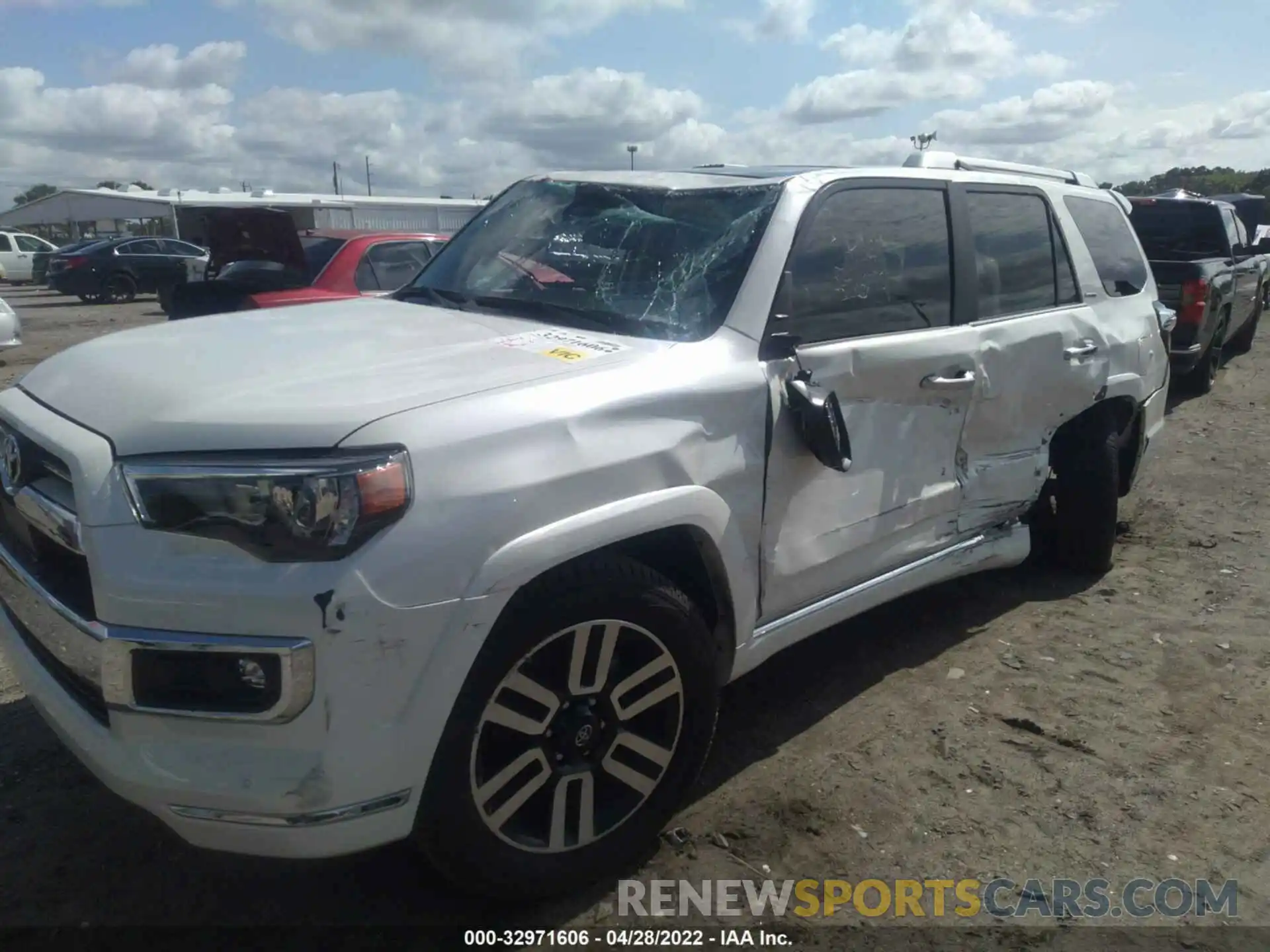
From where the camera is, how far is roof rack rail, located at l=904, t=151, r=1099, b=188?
3.94 metres

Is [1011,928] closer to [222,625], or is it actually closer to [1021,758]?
[1021,758]

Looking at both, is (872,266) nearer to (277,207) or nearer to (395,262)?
(395,262)

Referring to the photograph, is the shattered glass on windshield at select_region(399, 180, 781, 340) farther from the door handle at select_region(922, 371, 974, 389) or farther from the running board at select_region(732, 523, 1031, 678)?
the running board at select_region(732, 523, 1031, 678)

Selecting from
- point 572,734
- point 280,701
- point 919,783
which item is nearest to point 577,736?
point 572,734

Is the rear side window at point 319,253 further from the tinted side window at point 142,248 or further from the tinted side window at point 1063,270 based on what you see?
the tinted side window at point 142,248

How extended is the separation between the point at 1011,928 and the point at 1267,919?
67cm

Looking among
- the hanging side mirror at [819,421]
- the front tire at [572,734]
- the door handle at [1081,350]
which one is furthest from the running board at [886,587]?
the door handle at [1081,350]

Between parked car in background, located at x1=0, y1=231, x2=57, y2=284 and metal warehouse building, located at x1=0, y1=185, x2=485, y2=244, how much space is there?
15.3ft

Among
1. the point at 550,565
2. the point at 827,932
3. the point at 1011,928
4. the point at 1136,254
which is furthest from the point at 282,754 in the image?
the point at 1136,254

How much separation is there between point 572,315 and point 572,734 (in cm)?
131

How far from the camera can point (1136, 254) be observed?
5047 mm

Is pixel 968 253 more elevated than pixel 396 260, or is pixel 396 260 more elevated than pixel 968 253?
pixel 968 253

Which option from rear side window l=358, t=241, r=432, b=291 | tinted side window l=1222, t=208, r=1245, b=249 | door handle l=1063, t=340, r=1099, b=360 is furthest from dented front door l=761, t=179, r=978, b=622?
tinted side window l=1222, t=208, r=1245, b=249

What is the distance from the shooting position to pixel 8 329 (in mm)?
11328
